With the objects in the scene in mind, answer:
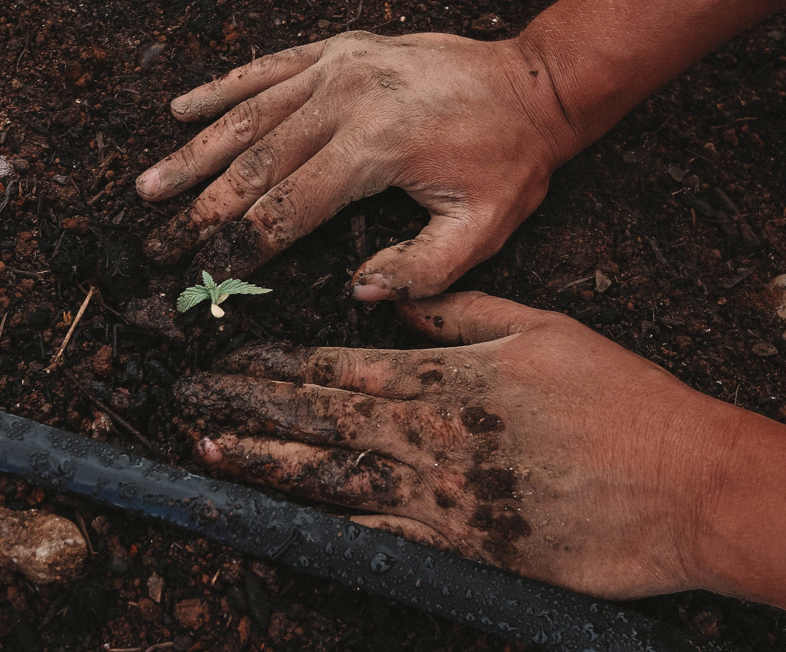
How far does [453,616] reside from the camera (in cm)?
163

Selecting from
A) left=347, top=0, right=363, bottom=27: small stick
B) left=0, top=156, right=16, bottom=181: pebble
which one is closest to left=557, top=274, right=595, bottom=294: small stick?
left=347, top=0, right=363, bottom=27: small stick

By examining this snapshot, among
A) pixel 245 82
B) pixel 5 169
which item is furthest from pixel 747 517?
pixel 5 169

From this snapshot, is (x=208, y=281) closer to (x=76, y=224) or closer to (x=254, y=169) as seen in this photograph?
(x=254, y=169)

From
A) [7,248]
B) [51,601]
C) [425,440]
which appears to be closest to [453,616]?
[425,440]

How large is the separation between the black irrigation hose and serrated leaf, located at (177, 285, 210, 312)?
45cm

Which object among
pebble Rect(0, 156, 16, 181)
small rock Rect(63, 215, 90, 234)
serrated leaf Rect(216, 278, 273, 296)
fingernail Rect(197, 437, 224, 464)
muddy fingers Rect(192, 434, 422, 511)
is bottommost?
muddy fingers Rect(192, 434, 422, 511)

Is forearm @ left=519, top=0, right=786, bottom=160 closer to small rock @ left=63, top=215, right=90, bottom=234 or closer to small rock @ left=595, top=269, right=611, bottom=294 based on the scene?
small rock @ left=595, top=269, right=611, bottom=294

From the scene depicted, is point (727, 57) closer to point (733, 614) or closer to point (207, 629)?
point (733, 614)

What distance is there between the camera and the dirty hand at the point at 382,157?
1.94 meters

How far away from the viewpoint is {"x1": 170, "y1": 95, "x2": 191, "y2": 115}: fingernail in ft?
7.32

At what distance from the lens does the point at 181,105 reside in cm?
223

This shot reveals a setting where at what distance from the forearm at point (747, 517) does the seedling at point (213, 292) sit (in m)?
1.32

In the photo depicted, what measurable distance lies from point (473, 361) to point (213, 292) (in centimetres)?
77

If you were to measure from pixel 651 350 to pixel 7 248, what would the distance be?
82.3 inches
